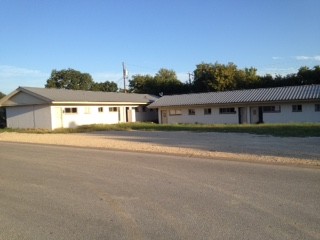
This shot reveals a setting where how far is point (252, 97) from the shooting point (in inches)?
1547

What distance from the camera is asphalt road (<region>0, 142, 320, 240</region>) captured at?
585 centimetres

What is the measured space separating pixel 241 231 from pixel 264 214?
3.27 ft

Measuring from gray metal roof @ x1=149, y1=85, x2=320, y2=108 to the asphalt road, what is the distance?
26.0 m

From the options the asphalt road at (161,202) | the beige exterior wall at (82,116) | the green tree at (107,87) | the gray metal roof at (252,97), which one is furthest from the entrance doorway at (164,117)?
the green tree at (107,87)

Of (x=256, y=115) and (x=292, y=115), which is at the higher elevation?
(x=256, y=115)

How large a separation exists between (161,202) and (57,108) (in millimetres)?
32233

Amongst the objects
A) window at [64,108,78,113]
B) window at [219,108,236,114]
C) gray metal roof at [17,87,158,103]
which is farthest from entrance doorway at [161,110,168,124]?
window at [64,108,78,113]

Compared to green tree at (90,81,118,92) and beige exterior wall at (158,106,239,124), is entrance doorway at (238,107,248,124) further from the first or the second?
green tree at (90,81,118,92)

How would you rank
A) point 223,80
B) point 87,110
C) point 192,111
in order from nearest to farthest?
point 87,110, point 192,111, point 223,80

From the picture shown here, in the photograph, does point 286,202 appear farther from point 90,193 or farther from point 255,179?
point 90,193

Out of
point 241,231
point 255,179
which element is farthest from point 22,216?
point 255,179

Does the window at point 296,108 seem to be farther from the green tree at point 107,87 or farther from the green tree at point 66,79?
the green tree at point 66,79

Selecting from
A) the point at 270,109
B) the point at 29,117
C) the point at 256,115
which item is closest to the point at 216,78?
the point at 256,115

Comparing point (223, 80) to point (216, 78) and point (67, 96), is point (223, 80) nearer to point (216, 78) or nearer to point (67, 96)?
point (216, 78)
